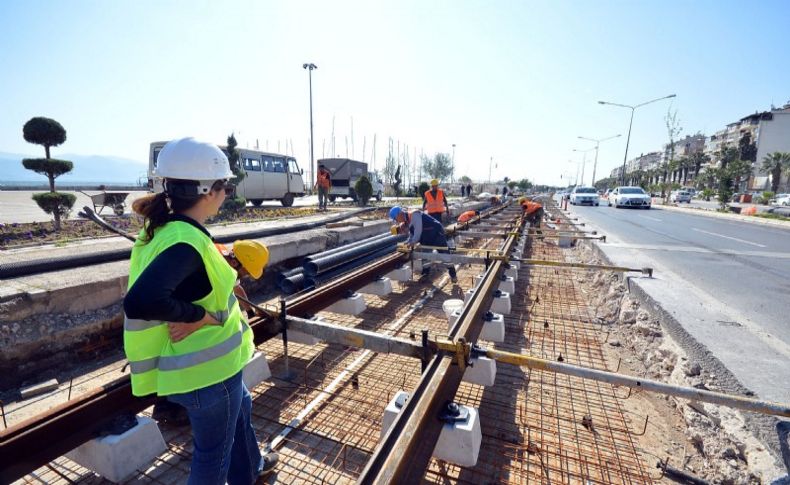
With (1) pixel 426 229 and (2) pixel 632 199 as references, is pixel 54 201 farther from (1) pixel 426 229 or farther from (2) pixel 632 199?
(2) pixel 632 199

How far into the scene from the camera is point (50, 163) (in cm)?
853

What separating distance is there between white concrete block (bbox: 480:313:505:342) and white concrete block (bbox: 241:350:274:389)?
2013 millimetres

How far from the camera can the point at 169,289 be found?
4.27ft

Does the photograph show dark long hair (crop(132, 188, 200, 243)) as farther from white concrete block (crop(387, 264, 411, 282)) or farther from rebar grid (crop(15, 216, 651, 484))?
white concrete block (crop(387, 264, 411, 282))

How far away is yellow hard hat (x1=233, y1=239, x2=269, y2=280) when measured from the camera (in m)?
1.95

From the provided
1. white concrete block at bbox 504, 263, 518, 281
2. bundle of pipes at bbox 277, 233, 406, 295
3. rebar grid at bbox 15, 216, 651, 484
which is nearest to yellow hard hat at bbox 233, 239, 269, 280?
rebar grid at bbox 15, 216, 651, 484

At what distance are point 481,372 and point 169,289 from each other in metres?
2.13

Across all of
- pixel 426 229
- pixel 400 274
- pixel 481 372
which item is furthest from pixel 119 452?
pixel 426 229

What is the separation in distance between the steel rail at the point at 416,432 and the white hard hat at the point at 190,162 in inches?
54.1

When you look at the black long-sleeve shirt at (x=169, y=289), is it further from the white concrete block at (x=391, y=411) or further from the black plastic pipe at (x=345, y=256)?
the black plastic pipe at (x=345, y=256)

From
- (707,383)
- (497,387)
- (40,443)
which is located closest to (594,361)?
(707,383)

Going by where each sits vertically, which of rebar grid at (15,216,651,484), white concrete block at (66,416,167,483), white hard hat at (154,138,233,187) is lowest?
rebar grid at (15,216,651,484)

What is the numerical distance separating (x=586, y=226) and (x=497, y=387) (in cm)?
1193

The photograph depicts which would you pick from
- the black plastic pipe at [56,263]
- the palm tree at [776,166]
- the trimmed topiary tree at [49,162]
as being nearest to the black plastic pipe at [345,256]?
the black plastic pipe at [56,263]
